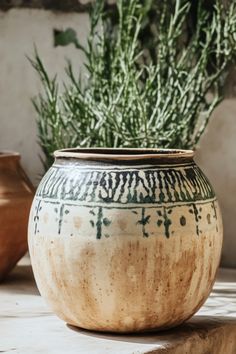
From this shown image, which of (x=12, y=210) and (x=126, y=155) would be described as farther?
(x=12, y=210)

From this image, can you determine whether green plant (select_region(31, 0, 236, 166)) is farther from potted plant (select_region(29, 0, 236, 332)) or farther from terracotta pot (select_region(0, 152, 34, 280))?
potted plant (select_region(29, 0, 236, 332))

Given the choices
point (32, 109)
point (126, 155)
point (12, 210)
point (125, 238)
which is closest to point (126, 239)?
point (125, 238)

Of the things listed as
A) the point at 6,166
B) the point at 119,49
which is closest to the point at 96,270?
the point at 6,166

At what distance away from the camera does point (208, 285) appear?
1.14 m

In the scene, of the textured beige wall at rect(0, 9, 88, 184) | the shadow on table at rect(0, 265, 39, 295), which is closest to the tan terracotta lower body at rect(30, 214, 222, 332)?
the shadow on table at rect(0, 265, 39, 295)

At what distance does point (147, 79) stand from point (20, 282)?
0.40 metres

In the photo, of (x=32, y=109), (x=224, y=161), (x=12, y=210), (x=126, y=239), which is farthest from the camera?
(x=32, y=109)

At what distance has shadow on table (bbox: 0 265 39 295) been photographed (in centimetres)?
144

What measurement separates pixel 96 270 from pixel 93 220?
0.06 metres

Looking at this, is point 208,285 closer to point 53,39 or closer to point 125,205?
point 125,205

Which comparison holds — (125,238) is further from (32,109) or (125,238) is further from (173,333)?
(32,109)

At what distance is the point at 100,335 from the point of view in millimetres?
1138

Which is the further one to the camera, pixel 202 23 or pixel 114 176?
pixel 202 23

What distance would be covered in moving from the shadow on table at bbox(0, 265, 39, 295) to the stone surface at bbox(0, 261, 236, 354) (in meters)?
0.04
